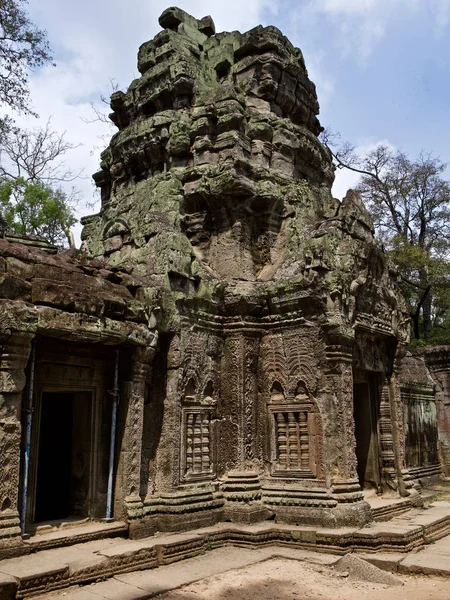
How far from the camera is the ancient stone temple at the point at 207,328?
6.94m

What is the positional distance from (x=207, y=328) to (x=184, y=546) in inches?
124

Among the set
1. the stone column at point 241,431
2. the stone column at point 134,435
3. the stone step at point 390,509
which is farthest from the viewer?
the stone step at point 390,509

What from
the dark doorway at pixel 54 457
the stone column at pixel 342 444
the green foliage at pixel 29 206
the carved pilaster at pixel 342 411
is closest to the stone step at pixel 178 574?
the stone column at pixel 342 444

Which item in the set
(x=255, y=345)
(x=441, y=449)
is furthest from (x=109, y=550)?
(x=441, y=449)

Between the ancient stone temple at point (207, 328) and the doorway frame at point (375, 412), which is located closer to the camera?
the ancient stone temple at point (207, 328)

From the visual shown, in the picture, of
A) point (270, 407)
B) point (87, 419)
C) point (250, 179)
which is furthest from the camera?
point (250, 179)

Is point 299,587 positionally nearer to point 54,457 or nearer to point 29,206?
point 54,457

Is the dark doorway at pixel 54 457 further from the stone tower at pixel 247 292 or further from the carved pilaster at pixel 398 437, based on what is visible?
the carved pilaster at pixel 398 437

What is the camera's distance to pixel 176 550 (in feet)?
22.0

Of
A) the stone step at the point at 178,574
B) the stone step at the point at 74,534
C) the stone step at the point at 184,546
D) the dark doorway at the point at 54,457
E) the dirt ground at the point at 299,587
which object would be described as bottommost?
the dirt ground at the point at 299,587

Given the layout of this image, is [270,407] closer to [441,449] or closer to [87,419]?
[87,419]

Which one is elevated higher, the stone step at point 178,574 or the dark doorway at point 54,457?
the dark doorway at point 54,457

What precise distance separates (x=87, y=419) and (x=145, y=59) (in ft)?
24.6

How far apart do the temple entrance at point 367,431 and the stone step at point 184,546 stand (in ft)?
4.03
